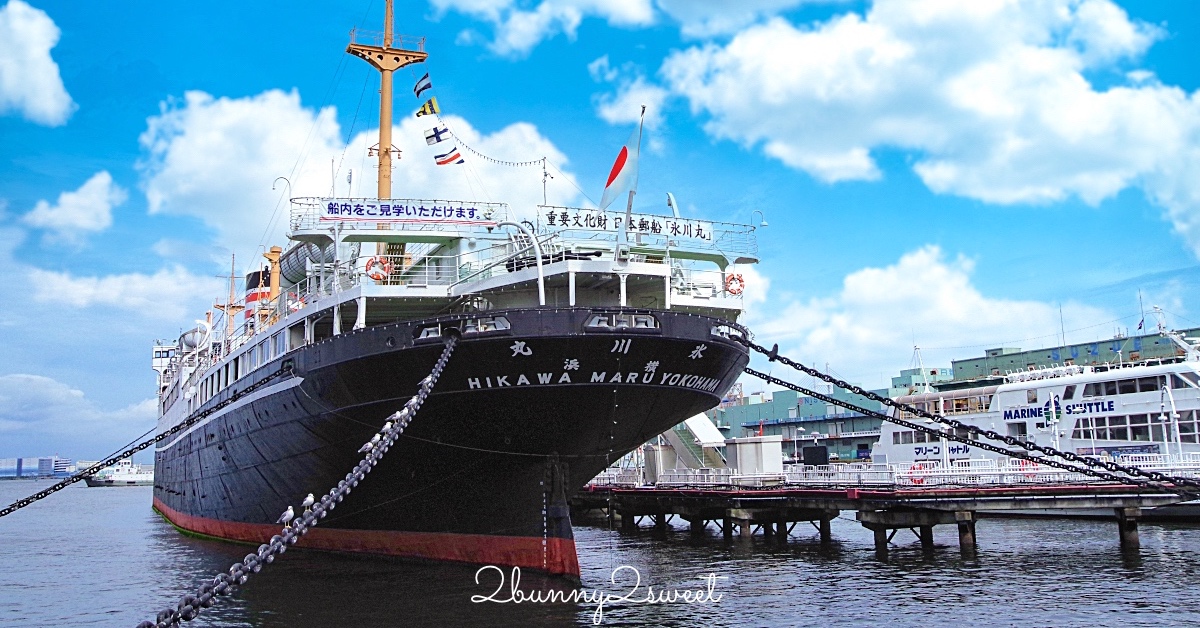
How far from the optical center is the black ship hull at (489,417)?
1980 centimetres

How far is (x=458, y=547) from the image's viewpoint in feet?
73.0

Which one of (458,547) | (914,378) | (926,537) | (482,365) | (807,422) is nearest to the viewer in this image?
(482,365)

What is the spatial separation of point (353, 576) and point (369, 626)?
5387 mm

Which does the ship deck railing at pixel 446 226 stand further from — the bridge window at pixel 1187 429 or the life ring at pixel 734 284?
the bridge window at pixel 1187 429

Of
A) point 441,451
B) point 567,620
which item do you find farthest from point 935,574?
point 441,451

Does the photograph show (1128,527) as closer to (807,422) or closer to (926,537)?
(926,537)

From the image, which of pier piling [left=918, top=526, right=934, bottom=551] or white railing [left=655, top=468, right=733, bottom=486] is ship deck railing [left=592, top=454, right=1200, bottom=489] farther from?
pier piling [left=918, top=526, right=934, bottom=551]

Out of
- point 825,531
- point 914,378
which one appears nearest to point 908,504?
point 825,531

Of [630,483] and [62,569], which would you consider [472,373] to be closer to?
[62,569]

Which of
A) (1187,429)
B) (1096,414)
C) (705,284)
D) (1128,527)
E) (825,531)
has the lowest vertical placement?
(825,531)

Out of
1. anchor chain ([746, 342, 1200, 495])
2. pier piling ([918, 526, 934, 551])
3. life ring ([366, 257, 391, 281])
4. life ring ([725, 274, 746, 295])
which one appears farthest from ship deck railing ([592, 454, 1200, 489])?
life ring ([366, 257, 391, 281])

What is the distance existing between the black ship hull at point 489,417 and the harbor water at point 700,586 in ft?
A: 3.34

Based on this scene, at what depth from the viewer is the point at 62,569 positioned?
94.7 ft

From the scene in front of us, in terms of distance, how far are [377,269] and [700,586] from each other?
450 inches
